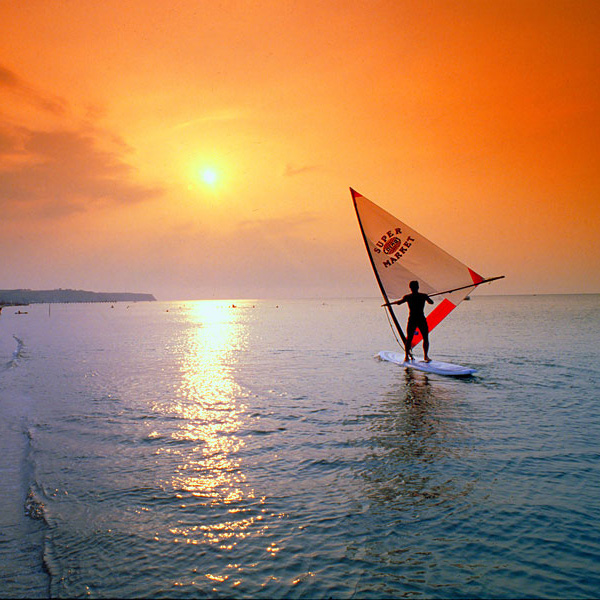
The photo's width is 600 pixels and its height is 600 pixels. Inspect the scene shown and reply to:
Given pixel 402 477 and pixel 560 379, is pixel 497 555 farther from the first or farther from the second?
pixel 560 379

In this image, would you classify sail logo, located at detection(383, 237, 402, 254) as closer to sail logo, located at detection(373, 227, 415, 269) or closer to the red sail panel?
sail logo, located at detection(373, 227, 415, 269)

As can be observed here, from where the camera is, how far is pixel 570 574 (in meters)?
4.94

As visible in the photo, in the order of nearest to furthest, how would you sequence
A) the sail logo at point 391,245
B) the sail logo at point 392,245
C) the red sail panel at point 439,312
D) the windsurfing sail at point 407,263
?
the windsurfing sail at point 407,263
the sail logo at point 392,245
the sail logo at point 391,245
the red sail panel at point 439,312

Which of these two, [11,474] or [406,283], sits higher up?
[406,283]

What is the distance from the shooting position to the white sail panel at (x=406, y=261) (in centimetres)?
1850

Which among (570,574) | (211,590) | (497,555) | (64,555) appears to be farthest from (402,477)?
(64,555)

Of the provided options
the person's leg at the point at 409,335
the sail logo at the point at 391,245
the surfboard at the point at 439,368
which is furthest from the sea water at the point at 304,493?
the sail logo at the point at 391,245

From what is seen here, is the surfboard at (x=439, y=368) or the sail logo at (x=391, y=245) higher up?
the sail logo at (x=391, y=245)

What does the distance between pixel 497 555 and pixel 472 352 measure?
81.8 ft

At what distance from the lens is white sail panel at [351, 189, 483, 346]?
60.7ft

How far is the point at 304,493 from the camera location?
7102 millimetres

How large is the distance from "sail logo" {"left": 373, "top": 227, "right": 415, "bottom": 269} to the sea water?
605 centimetres

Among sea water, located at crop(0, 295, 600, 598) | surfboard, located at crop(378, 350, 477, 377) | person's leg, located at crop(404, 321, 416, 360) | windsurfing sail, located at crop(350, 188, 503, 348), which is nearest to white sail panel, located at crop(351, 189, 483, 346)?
windsurfing sail, located at crop(350, 188, 503, 348)

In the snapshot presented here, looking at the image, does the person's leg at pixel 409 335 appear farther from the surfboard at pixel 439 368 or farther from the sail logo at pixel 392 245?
the sail logo at pixel 392 245
